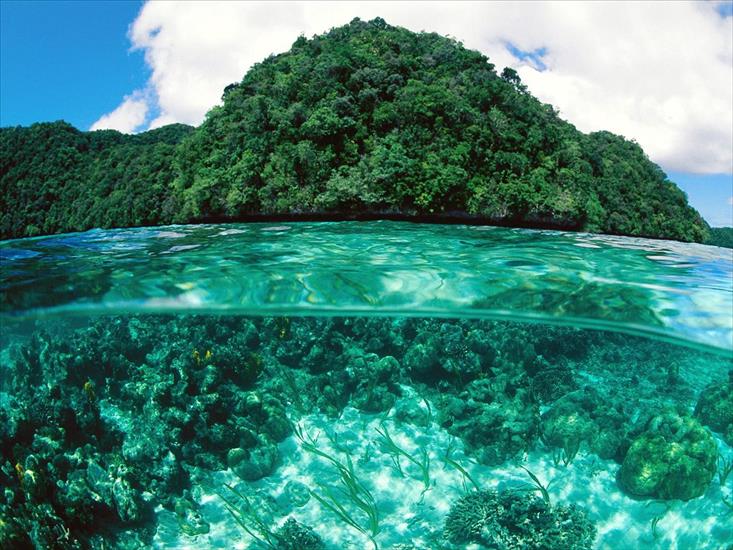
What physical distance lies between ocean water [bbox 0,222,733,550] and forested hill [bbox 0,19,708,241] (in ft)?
78.8

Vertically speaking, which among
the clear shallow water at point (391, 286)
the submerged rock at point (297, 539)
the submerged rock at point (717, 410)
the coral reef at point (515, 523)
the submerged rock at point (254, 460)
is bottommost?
the submerged rock at point (297, 539)

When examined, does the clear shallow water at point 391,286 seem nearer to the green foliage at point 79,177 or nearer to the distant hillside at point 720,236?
the green foliage at point 79,177

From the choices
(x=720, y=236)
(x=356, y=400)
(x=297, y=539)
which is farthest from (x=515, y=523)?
(x=720, y=236)

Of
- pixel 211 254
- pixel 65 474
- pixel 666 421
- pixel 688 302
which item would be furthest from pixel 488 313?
pixel 65 474

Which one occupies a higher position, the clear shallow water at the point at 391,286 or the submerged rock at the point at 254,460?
the clear shallow water at the point at 391,286

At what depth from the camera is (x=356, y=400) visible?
9.30 meters

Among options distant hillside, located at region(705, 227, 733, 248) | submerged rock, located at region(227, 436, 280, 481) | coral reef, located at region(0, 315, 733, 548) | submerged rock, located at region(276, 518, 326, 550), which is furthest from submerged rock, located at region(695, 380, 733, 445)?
distant hillside, located at region(705, 227, 733, 248)

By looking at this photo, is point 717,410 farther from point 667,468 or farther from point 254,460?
point 254,460

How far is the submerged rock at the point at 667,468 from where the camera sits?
821 cm

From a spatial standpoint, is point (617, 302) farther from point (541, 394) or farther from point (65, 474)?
point (65, 474)

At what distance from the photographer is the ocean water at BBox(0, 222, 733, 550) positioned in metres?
7.75

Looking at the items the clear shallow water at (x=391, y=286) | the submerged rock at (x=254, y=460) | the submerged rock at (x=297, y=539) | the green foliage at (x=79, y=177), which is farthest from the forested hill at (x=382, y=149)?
the submerged rock at (x=297, y=539)

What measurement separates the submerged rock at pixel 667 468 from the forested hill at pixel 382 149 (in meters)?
26.1

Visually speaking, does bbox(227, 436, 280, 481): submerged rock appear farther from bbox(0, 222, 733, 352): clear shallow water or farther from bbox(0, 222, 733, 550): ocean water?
bbox(0, 222, 733, 352): clear shallow water
